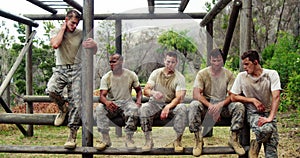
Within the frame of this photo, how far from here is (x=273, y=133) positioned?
4.14 m

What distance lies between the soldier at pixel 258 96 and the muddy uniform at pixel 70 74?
167 cm

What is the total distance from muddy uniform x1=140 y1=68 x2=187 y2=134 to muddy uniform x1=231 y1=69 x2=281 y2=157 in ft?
1.84

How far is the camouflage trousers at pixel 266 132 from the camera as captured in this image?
4.05 meters

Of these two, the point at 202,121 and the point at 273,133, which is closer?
the point at 273,133

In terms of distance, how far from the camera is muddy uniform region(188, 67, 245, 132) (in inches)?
170

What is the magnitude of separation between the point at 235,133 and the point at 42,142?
402cm

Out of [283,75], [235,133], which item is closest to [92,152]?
[235,133]

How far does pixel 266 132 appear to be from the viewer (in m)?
4.04

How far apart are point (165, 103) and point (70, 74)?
3.54 feet

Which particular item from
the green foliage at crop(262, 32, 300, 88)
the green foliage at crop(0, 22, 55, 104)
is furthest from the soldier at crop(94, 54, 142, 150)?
the green foliage at crop(0, 22, 55, 104)

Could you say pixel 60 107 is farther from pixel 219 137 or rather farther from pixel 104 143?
pixel 219 137

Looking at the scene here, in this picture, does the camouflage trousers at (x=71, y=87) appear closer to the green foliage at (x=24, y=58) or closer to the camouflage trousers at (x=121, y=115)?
the camouflage trousers at (x=121, y=115)

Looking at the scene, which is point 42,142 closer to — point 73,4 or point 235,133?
point 73,4

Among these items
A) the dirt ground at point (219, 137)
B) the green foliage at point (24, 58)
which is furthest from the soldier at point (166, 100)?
the green foliage at point (24, 58)
